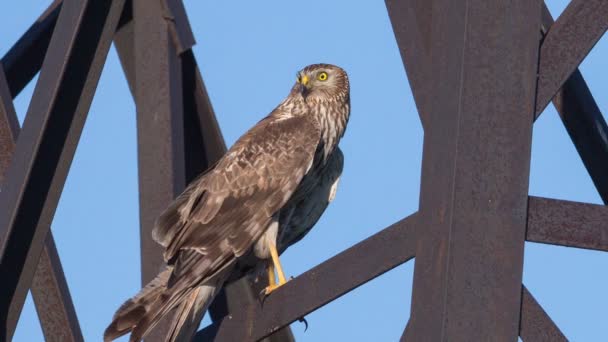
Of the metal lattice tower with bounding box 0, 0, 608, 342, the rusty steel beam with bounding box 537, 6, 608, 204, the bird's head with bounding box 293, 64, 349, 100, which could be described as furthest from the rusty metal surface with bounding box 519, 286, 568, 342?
the bird's head with bounding box 293, 64, 349, 100

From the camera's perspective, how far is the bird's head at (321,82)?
22.2ft

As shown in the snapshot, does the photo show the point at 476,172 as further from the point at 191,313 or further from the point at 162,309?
the point at 191,313

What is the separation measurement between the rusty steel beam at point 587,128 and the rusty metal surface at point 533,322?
1.18 metres

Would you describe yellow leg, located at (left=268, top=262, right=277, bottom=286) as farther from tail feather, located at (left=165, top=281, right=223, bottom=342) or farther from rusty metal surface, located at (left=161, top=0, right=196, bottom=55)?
rusty metal surface, located at (left=161, top=0, right=196, bottom=55)

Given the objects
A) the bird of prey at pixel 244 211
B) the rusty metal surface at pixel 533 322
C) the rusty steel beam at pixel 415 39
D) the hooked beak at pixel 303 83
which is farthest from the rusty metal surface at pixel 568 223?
the hooked beak at pixel 303 83

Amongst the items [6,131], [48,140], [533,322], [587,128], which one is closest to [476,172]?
[533,322]

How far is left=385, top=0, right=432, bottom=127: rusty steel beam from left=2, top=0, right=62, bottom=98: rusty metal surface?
2061mm

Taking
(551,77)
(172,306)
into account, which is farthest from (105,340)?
(551,77)

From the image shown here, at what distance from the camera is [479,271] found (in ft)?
10.5

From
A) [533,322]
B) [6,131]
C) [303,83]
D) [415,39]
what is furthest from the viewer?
[303,83]

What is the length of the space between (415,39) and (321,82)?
305 cm

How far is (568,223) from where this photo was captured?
3334 mm

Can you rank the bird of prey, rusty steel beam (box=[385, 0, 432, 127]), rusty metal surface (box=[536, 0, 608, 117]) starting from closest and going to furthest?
rusty metal surface (box=[536, 0, 608, 117]) → rusty steel beam (box=[385, 0, 432, 127]) → the bird of prey

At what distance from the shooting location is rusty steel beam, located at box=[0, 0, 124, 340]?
→ 4.31 meters
